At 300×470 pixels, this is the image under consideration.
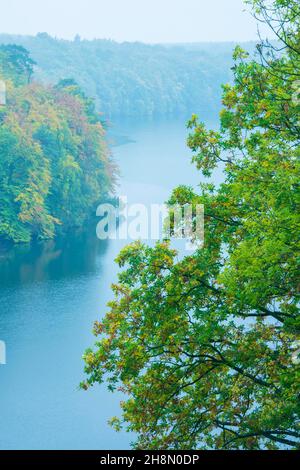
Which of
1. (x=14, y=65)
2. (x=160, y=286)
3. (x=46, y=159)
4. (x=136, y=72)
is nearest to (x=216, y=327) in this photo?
(x=160, y=286)

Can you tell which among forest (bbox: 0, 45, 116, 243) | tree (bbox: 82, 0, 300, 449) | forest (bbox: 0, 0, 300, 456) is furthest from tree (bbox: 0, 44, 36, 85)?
tree (bbox: 82, 0, 300, 449)

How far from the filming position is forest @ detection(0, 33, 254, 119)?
136 metres

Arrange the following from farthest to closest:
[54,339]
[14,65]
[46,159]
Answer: [14,65], [46,159], [54,339]

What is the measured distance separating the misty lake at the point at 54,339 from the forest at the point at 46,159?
7.16 ft

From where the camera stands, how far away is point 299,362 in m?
17.1

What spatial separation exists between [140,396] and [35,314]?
2519 centimetres

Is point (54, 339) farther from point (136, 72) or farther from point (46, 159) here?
point (136, 72)

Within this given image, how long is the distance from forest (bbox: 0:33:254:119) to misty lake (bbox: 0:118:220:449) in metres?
67.3

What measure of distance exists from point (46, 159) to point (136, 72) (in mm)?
86811

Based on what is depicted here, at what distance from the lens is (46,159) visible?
61.1 meters

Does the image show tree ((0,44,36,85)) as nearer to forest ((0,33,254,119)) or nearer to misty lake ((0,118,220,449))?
misty lake ((0,118,220,449))

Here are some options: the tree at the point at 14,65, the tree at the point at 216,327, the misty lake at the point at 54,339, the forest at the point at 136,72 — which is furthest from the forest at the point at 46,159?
the forest at the point at 136,72

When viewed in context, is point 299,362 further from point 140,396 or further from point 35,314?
point 35,314
